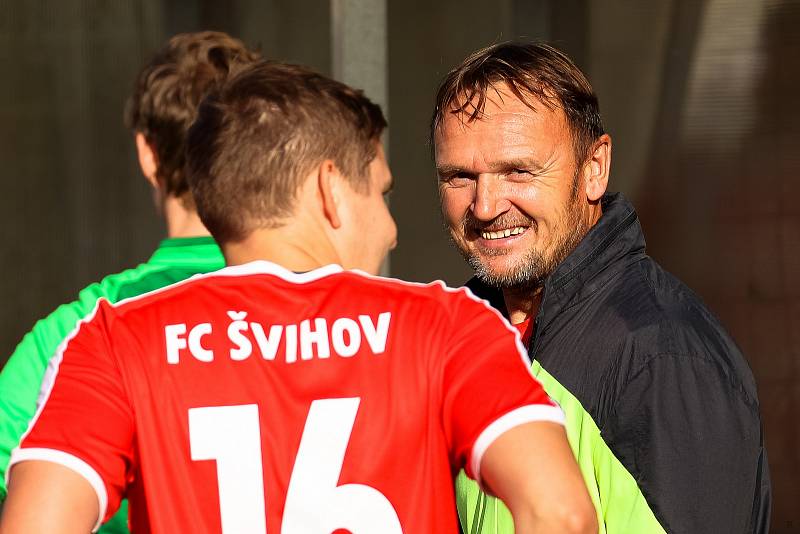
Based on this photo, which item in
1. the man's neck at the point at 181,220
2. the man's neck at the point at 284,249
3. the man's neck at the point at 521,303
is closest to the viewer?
the man's neck at the point at 284,249

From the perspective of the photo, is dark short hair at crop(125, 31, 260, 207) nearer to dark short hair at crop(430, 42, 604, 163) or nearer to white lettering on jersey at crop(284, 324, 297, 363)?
dark short hair at crop(430, 42, 604, 163)

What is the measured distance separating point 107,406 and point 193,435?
12cm

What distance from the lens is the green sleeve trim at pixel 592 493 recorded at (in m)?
2.01

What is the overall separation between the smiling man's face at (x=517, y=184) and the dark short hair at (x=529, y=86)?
0.02 meters

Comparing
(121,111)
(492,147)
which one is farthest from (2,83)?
(492,147)

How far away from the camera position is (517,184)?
2.46 m

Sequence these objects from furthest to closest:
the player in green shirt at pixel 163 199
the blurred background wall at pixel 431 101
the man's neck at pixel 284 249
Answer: the blurred background wall at pixel 431 101
the player in green shirt at pixel 163 199
the man's neck at pixel 284 249

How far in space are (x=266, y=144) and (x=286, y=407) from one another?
0.42 meters

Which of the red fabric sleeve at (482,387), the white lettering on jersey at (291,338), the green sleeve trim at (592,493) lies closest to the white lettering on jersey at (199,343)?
the white lettering on jersey at (291,338)

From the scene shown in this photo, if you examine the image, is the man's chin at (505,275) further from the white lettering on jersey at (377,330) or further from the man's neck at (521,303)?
the white lettering on jersey at (377,330)

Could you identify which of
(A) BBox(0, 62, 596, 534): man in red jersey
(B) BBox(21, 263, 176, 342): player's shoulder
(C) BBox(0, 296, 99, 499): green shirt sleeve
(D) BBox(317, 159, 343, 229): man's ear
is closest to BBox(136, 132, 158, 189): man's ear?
(B) BBox(21, 263, 176, 342): player's shoulder

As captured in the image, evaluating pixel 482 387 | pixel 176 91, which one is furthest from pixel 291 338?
pixel 176 91

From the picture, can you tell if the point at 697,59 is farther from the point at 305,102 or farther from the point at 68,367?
the point at 68,367

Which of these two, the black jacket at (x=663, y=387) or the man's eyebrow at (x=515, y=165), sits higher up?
the man's eyebrow at (x=515, y=165)
